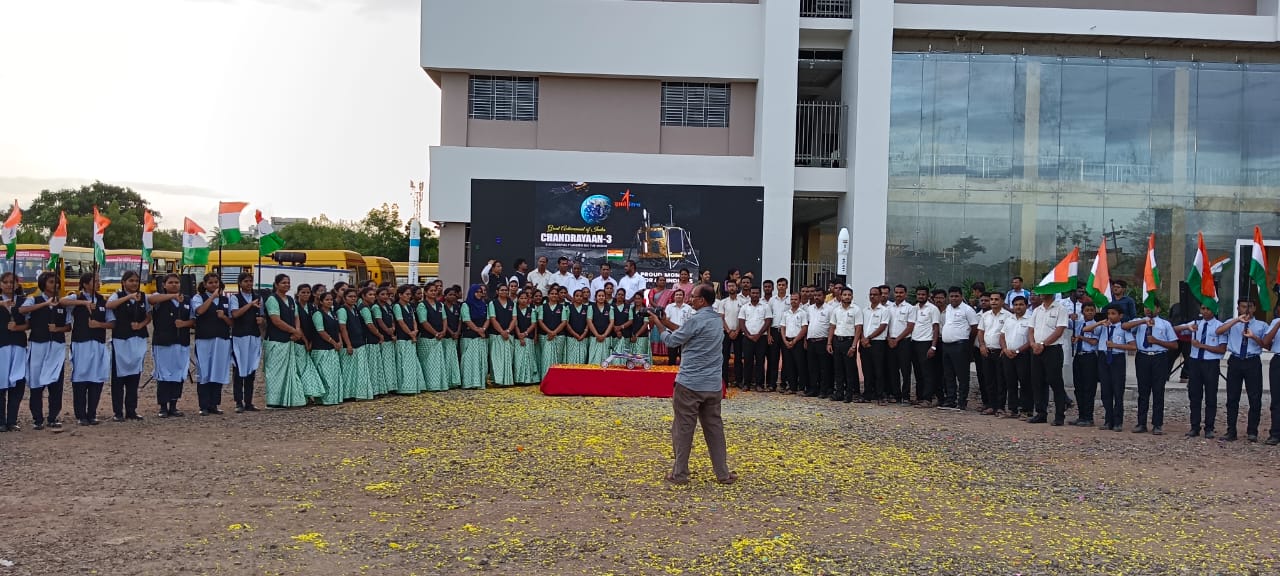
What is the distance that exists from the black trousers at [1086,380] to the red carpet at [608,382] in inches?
213

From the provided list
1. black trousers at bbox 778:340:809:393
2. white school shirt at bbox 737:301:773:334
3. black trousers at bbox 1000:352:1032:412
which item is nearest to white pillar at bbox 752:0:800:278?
white school shirt at bbox 737:301:773:334

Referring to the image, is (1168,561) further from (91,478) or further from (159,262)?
(159,262)

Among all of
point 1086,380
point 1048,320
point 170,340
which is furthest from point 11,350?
point 1086,380

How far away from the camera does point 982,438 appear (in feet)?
37.9

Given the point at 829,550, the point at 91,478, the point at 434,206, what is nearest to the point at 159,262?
the point at 434,206

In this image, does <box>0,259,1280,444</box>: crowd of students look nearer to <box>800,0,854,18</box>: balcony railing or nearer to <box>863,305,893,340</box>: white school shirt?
<box>863,305,893,340</box>: white school shirt

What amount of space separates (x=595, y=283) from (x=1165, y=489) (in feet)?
37.2

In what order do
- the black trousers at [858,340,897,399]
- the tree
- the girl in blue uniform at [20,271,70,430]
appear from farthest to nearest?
1. the tree
2. the black trousers at [858,340,897,399]
3. the girl in blue uniform at [20,271,70,430]

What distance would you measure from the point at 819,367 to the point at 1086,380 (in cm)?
405

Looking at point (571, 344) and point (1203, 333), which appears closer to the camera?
point (1203, 333)

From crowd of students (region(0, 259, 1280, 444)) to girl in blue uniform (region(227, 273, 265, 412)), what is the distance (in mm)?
24

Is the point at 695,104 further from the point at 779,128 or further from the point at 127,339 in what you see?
the point at 127,339

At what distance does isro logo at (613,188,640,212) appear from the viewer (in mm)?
22750

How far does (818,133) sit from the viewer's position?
2578 cm
